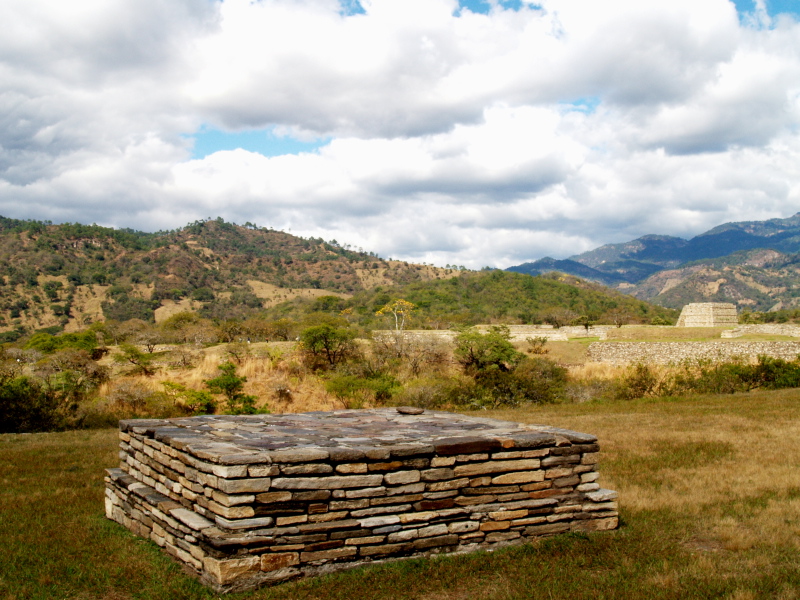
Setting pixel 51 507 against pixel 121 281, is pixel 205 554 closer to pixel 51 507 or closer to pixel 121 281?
pixel 51 507

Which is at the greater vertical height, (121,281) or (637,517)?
(121,281)

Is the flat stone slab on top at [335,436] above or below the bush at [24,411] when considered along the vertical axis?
above

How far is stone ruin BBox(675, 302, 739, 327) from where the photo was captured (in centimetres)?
4191

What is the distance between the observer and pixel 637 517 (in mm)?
6566

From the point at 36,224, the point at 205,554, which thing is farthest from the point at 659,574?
the point at 36,224

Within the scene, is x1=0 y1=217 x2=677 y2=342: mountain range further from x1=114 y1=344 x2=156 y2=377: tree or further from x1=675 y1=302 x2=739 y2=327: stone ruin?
x1=114 y1=344 x2=156 y2=377: tree

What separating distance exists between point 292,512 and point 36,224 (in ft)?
333

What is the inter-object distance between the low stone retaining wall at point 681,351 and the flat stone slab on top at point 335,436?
80.4ft

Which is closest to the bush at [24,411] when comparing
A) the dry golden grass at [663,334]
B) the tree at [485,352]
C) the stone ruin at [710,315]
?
the tree at [485,352]

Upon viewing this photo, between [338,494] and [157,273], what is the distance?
8210 cm

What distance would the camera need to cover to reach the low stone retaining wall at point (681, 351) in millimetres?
29266

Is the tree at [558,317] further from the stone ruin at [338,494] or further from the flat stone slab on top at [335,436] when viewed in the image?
the stone ruin at [338,494]

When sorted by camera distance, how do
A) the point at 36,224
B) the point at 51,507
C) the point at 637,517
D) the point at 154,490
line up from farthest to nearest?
1. the point at 36,224
2. the point at 51,507
3. the point at 637,517
4. the point at 154,490

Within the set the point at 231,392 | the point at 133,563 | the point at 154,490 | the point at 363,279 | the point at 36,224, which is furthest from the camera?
the point at 363,279
